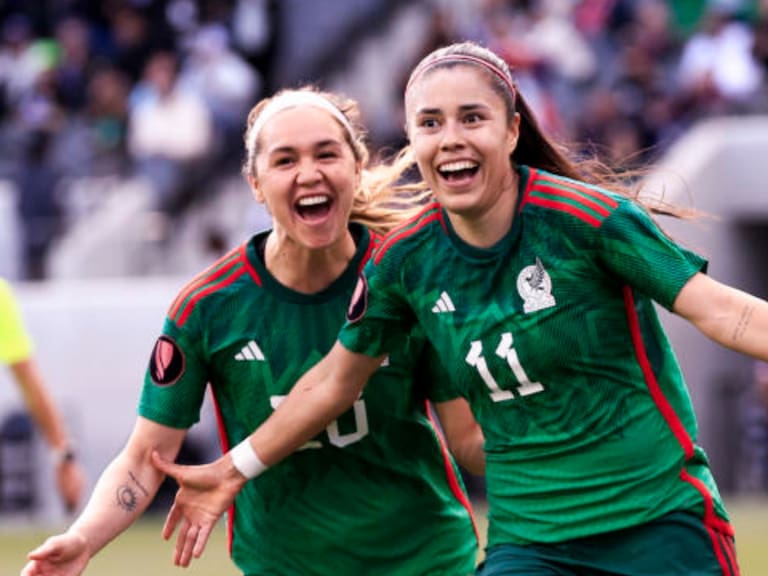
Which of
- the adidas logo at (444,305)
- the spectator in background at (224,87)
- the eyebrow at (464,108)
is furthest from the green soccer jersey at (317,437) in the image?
the spectator in background at (224,87)

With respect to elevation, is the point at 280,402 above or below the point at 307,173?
below

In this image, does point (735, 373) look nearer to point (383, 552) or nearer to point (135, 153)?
point (135, 153)

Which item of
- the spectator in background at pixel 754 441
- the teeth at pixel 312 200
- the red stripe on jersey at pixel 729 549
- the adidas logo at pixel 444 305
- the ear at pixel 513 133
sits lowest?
the red stripe on jersey at pixel 729 549

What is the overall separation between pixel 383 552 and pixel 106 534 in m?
0.81

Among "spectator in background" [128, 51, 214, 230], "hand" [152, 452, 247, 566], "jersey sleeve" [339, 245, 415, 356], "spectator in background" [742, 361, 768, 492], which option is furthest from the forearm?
"spectator in background" [128, 51, 214, 230]

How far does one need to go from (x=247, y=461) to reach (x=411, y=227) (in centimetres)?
87

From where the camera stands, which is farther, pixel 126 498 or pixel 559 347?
pixel 126 498

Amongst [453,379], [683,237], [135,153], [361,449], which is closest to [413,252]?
[453,379]

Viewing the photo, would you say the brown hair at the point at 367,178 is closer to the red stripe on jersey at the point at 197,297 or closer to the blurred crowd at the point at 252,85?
the red stripe on jersey at the point at 197,297

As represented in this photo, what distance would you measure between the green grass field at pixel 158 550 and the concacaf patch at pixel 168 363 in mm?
5239

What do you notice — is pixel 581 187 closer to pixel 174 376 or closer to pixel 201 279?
pixel 201 279

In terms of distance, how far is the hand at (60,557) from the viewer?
5.35 m

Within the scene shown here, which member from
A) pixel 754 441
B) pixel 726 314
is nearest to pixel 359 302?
pixel 726 314

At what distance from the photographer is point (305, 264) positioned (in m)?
5.65
